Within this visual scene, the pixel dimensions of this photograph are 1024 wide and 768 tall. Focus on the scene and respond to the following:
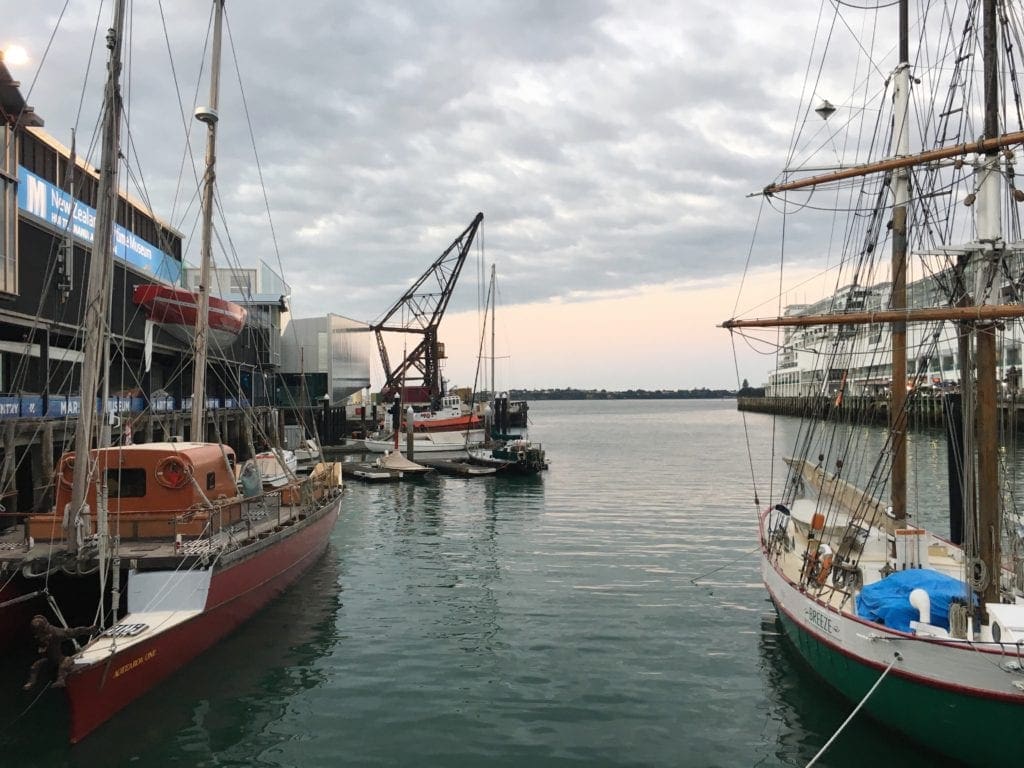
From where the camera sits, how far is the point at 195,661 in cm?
1266

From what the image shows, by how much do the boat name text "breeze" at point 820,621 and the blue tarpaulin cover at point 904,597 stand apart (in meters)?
0.44

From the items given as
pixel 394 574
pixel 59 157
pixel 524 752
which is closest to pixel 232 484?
pixel 394 574

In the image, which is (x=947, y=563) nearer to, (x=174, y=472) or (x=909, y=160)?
(x=909, y=160)

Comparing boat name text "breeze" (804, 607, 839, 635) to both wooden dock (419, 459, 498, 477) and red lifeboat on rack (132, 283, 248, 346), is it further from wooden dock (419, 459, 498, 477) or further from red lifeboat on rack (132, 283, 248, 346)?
wooden dock (419, 459, 498, 477)

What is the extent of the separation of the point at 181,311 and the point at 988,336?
32743mm

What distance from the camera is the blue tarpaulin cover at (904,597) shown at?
32.8 ft

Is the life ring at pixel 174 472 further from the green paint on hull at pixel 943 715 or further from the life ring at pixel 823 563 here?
the green paint on hull at pixel 943 715

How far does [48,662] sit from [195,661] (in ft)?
11.7

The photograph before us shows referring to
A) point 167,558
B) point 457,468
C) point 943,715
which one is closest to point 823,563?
point 943,715

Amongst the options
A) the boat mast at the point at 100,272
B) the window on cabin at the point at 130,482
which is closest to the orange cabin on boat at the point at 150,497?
the window on cabin at the point at 130,482

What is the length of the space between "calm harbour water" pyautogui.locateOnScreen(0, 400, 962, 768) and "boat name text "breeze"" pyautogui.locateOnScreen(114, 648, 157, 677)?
2.32ft

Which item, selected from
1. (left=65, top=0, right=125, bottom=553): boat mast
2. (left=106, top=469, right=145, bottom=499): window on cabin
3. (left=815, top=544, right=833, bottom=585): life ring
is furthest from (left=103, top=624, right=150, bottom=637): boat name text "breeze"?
(left=815, top=544, right=833, bottom=585): life ring

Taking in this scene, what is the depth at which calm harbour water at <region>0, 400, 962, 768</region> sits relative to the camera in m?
9.94

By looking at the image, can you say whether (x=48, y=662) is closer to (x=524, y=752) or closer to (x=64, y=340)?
(x=524, y=752)
